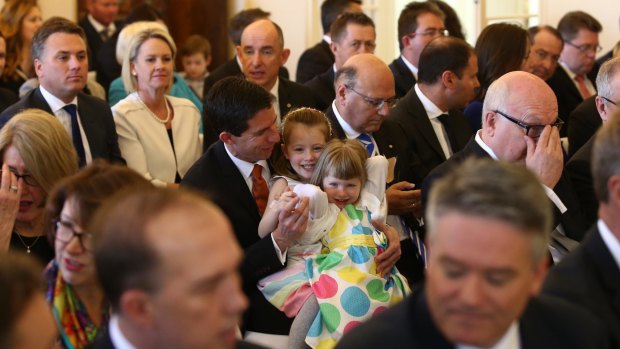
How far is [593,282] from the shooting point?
7.55ft

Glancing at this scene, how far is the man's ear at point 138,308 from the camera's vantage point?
1.79m

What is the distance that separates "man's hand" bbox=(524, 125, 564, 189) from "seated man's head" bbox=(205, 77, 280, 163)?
3.19ft

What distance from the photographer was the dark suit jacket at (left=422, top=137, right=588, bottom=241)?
12.3ft

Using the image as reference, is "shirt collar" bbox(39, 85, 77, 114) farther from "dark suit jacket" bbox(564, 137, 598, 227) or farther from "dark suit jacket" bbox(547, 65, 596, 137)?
"dark suit jacket" bbox(547, 65, 596, 137)

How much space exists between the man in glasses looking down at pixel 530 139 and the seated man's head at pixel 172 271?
216cm

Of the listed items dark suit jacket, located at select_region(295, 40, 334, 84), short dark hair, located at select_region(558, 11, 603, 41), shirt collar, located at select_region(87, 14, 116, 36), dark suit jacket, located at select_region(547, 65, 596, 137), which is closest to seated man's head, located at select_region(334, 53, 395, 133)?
dark suit jacket, located at select_region(295, 40, 334, 84)

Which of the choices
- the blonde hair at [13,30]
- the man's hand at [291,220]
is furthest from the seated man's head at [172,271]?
the blonde hair at [13,30]

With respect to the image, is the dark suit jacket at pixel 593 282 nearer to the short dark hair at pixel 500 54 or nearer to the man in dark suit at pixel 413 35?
the short dark hair at pixel 500 54

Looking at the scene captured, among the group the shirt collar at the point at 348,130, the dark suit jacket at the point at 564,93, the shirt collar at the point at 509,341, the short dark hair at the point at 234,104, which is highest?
the shirt collar at the point at 509,341

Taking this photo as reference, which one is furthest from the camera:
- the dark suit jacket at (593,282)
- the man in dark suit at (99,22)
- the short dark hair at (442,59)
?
the man in dark suit at (99,22)

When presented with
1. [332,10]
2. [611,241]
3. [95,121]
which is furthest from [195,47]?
[611,241]

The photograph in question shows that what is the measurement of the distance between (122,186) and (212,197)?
1.22 m

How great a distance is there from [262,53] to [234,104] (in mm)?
1726

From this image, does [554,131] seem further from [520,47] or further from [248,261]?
[520,47]
